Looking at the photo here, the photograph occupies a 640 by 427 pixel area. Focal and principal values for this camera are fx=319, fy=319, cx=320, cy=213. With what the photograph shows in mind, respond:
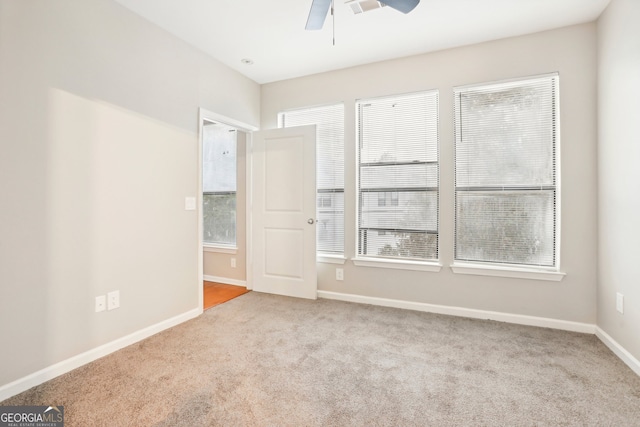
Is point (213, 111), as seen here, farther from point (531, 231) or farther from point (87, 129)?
point (531, 231)

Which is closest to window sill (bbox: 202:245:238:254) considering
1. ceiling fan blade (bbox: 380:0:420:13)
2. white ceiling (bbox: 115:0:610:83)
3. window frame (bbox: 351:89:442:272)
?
window frame (bbox: 351:89:442:272)

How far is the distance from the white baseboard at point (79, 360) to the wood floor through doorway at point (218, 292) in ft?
2.08

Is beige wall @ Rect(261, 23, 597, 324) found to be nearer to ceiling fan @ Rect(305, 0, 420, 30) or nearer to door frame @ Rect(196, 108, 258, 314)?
door frame @ Rect(196, 108, 258, 314)

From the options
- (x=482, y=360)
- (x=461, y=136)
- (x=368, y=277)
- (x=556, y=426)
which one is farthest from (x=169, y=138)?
(x=556, y=426)

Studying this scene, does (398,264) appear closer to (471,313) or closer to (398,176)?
(471,313)

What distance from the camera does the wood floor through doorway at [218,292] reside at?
12.1ft

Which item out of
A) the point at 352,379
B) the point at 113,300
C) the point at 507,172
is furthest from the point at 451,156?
the point at 113,300

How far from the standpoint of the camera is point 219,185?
469 centimetres

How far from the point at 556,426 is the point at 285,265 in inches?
112

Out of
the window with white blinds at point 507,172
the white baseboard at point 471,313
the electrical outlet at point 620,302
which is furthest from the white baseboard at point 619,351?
the window with white blinds at point 507,172

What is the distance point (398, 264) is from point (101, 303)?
2.70 m

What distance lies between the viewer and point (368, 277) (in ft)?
11.9

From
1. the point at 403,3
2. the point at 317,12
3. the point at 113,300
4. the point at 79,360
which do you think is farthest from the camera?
the point at 113,300

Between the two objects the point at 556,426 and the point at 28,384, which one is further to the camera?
the point at 28,384
